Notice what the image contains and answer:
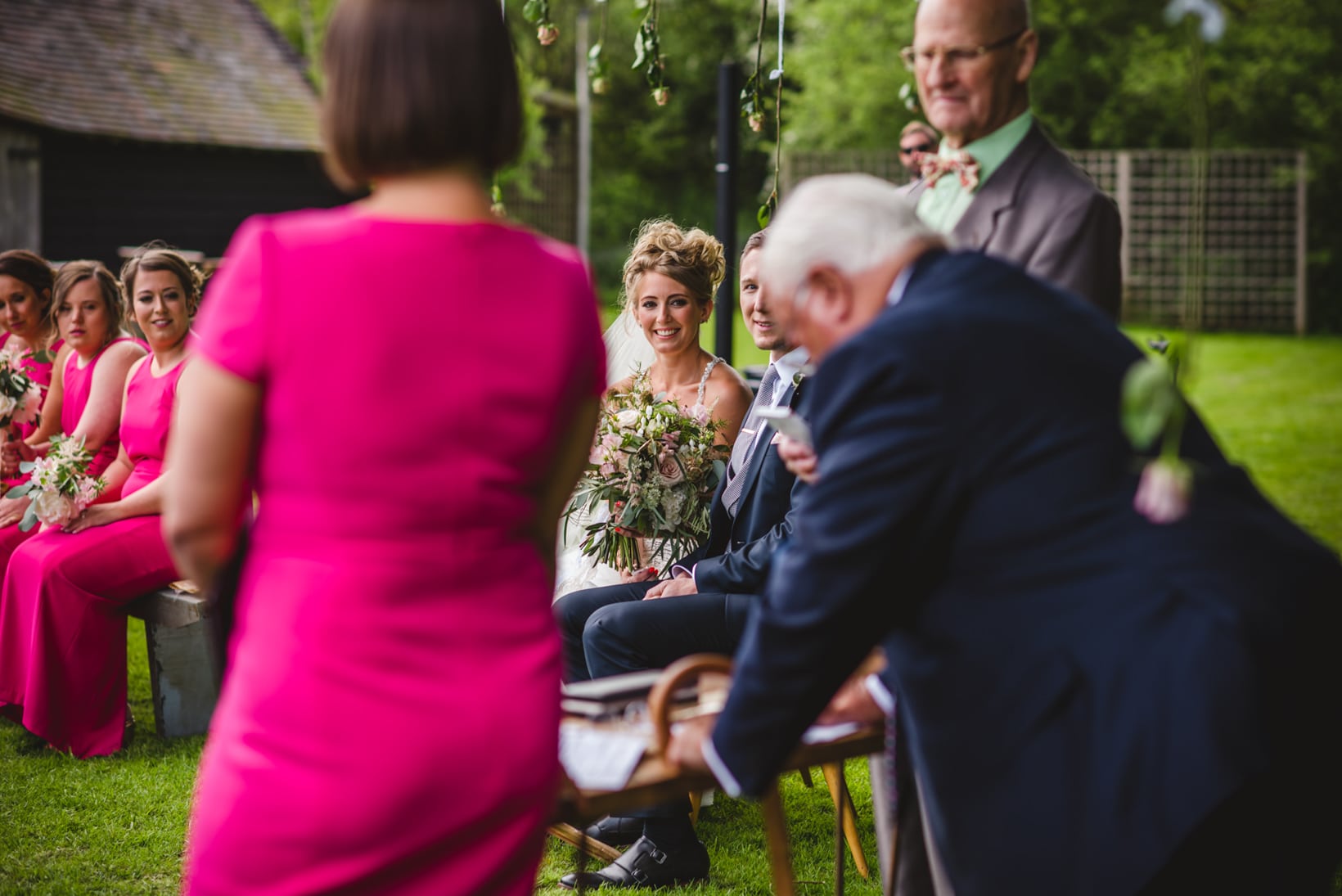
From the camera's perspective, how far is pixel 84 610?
16.7ft

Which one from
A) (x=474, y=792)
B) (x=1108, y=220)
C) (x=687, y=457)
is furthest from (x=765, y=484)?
(x=474, y=792)

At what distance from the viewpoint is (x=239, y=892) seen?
163 centimetres

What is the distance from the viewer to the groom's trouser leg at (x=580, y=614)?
165 inches

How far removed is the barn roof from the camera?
61.4 feet

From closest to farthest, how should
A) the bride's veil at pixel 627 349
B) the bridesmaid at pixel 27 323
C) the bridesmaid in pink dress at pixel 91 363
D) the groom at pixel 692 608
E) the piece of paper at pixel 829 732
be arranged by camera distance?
the piece of paper at pixel 829 732 → the groom at pixel 692 608 → the bride's veil at pixel 627 349 → the bridesmaid in pink dress at pixel 91 363 → the bridesmaid at pixel 27 323

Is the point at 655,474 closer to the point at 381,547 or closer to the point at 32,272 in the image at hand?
the point at 381,547

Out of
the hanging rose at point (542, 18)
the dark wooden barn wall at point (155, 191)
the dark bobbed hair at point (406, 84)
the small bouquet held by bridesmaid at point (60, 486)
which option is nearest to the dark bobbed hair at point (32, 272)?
the small bouquet held by bridesmaid at point (60, 486)

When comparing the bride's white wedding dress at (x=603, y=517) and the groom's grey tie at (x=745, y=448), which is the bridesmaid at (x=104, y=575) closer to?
the bride's white wedding dress at (x=603, y=517)

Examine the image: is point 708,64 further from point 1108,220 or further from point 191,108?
point 1108,220

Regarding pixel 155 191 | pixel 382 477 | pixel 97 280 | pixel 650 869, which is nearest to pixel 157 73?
pixel 155 191

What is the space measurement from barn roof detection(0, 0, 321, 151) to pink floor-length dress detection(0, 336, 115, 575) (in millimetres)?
13400

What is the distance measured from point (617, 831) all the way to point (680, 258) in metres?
2.01

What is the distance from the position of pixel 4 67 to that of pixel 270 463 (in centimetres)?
1996

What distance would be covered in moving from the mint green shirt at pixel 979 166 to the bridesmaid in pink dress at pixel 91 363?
13.5 feet
